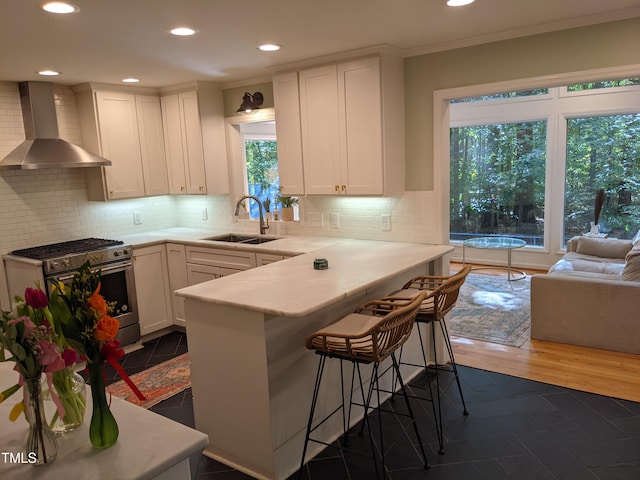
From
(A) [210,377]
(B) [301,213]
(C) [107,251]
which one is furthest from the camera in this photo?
(B) [301,213]

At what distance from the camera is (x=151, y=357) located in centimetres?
442

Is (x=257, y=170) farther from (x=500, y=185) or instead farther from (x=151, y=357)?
(x=500, y=185)

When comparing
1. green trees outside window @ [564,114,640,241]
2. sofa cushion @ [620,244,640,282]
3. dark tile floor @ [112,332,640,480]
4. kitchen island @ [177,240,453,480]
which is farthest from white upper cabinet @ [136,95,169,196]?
green trees outside window @ [564,114,640,241]

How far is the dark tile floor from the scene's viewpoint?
2.63 metres

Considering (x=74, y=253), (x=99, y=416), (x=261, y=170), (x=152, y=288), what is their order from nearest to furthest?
(x=99, y=416) → (x=74, y=253) → (x=152, y=288) → (x=261, y=170)

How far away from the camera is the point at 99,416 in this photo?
1303 millimetres

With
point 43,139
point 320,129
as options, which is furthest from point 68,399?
point 43,139

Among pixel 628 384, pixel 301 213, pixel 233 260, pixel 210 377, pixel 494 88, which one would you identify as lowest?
pixel 628 384

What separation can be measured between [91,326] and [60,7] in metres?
1.99

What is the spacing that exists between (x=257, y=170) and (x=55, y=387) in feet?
15.0

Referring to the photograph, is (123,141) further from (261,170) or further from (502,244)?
(502,244)

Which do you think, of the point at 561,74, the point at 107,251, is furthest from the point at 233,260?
the point at 561,74

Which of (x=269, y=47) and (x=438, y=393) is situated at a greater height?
(x=269, y=47)

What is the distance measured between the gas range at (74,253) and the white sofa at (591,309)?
3735 mm
